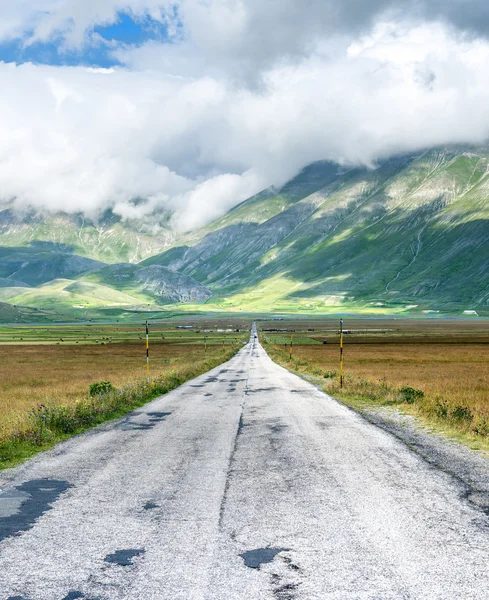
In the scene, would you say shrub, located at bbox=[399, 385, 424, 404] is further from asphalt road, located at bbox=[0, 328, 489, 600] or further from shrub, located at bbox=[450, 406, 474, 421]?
asphalt road, located at bbox=[0, 328, 489, 600]

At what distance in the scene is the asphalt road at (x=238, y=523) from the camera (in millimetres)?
6629

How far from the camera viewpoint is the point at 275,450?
14.7m

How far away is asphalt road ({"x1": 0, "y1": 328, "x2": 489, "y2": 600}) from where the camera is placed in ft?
21.7

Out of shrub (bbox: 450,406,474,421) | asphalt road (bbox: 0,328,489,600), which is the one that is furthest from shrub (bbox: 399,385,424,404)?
asphalt road (bbox: 0,328,489,600)

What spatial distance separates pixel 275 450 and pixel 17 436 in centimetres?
697

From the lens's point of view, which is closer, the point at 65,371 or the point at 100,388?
the point at 100,388

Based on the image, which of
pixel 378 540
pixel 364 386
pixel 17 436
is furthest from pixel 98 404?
pixel 378 540

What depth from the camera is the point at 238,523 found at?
8.77 meters

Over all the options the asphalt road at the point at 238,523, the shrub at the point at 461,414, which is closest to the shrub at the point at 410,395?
the shrub at the point at 461,414

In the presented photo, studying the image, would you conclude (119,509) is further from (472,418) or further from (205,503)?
(472,418)

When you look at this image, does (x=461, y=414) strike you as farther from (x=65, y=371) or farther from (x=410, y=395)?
(x=65, y=371)

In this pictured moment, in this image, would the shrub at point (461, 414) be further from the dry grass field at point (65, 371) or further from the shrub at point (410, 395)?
the dry grass field at point (65, 371)

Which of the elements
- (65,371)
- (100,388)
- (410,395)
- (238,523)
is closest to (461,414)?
(410,395)

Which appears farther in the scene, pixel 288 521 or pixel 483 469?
pixel 483 469
